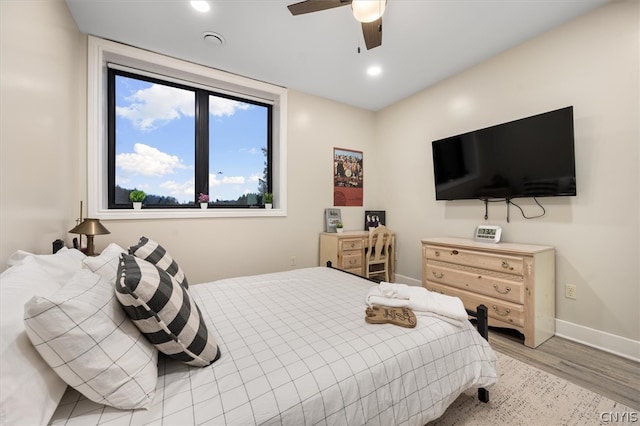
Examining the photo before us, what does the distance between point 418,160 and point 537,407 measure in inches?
113

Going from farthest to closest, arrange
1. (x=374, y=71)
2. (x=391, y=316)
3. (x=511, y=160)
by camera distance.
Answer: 1. (x=374, y=71)
2. (x=511, y=160)
3. (x=391, y=316)

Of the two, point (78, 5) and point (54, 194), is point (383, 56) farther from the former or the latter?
point (54, 194)

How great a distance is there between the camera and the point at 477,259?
8.21 ft

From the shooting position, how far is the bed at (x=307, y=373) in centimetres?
81

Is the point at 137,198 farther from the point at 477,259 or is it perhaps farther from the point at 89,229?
the point at 477,259

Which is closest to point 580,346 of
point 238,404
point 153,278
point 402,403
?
point 402,403

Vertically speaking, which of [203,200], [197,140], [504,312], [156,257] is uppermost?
[197,140]

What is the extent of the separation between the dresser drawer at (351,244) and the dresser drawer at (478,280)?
910 millimetres

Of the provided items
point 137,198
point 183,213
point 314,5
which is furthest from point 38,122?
point 314,5

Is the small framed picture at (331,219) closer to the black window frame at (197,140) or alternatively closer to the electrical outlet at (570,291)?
the black window frame at (197,140)

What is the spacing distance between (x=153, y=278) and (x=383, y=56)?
292 cm

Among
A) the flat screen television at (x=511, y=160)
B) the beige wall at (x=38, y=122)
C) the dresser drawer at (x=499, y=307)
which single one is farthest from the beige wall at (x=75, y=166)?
the dresser drawer at (x=499, y=307)

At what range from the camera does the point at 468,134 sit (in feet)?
9.54

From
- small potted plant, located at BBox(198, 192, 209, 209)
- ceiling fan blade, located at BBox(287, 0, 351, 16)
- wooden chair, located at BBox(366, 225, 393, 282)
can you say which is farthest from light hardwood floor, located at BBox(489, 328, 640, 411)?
small potted plant, located at BBox(198, 192, 209, 209)
